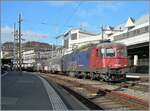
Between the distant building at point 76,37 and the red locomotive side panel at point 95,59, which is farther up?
the distant building at point 76,37

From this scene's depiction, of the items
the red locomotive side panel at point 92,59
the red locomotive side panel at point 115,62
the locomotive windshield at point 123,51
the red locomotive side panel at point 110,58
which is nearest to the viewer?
the red locomotive side panel at point 115,62

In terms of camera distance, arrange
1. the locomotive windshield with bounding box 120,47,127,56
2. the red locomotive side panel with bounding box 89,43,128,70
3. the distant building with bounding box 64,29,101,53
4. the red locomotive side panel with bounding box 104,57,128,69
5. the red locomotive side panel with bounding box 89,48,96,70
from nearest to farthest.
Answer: the red locomotive side panel with bounding box 104,57,128,69 → the red locomotive side panel with bounding box 89,43,128,70 → the locomotive windshield with bounding box 120,47,127,56 → the red locomotive side panel with bounding box 89,48,96,70 → the distant building with bounding box 64,29,101,53

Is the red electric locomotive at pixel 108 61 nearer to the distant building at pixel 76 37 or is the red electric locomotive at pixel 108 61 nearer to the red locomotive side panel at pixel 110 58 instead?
the red locomotive side panel at pixel 110 58

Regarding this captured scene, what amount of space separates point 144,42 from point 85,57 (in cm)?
2557

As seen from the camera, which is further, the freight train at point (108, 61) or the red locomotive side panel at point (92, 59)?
the red locomotive side panel at point (92, 59)

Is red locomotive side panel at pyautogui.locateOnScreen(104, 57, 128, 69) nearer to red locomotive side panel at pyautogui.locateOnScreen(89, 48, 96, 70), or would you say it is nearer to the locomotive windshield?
the locomotive windshield

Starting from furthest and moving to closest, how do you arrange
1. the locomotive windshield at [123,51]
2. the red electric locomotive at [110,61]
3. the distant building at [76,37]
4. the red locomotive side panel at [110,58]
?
the distant building at [76,37]
the locomotive windshield at [123,51]
the red locomotive side panel at [110,58]
the red electric locomotive at [110,61]

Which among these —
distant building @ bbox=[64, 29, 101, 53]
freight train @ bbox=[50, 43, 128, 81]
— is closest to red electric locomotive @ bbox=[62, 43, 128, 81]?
freight train @ bbox=[50, 43, 128, 81]

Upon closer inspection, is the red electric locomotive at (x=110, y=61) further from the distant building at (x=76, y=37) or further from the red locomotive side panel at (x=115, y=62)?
the distant building at (x=76, y=37)

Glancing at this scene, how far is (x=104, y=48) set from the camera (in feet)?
104

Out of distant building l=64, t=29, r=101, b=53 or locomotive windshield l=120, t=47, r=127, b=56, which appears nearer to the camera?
locomotive windshield l=120, t=47, r=127, b=56

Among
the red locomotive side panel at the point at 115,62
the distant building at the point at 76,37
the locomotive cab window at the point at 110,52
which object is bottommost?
the red locomotive side panel at the point at 115,62

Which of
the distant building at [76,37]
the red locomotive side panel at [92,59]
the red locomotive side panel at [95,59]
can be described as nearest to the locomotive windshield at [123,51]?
the red locomotive side panel at [95,59]

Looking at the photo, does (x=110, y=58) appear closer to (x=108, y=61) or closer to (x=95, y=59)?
(x=108, y=61)
